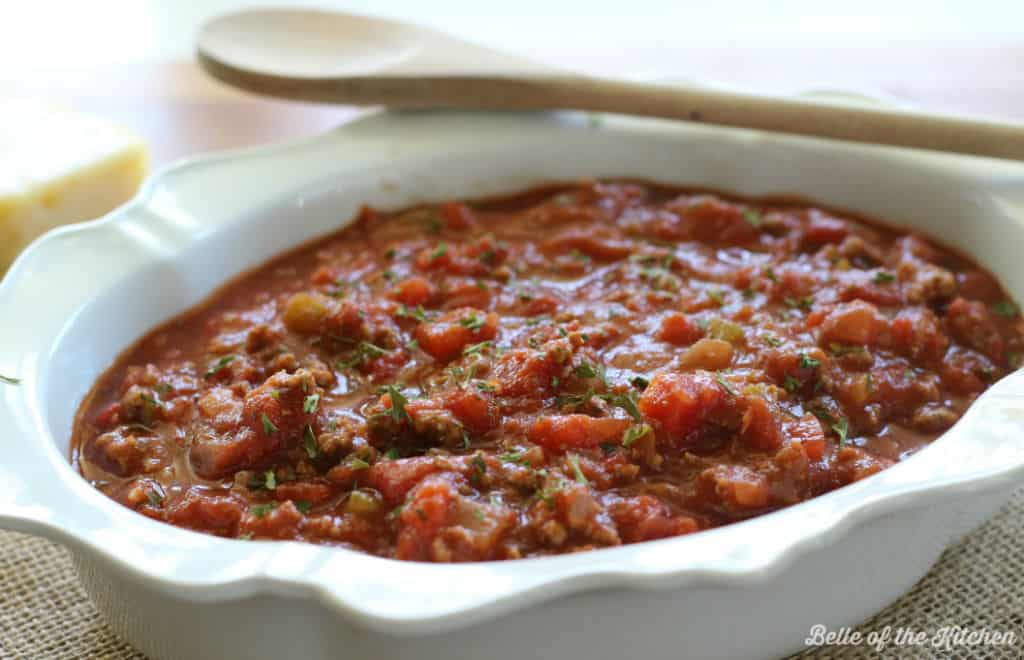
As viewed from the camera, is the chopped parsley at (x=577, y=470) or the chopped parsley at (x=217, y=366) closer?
the chopped parsley at (x=577, y=470)

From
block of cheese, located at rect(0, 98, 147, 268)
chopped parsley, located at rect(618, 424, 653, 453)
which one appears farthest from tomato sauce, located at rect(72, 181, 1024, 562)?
block of cheese, located at rect(0, 98, 147, 268)

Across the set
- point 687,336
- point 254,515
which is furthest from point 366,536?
point 687,336

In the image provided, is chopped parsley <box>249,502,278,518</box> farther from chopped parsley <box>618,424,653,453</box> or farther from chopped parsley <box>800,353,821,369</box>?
chopped parsley <box>800,353,821,369</box>

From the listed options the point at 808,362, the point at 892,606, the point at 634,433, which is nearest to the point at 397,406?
the point at 634,433

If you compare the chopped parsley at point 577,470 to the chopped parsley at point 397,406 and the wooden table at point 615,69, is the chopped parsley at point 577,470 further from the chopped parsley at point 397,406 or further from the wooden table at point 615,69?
the wooden table at point 615,69

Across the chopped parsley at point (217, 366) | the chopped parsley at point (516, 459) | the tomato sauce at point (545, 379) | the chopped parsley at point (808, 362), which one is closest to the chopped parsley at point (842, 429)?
the tomato sauce at point (545, 379)

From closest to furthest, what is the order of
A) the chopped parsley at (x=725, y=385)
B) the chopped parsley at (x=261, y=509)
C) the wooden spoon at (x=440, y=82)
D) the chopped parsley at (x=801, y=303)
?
the chopped parsley at (x=261, y=509) < the chopped parsley at (x=725, y=385) < the chopped parsley at (x=801, y=303) < the wooden spoon at (x=440, y=82)

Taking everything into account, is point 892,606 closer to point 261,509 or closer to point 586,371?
point 586,371
